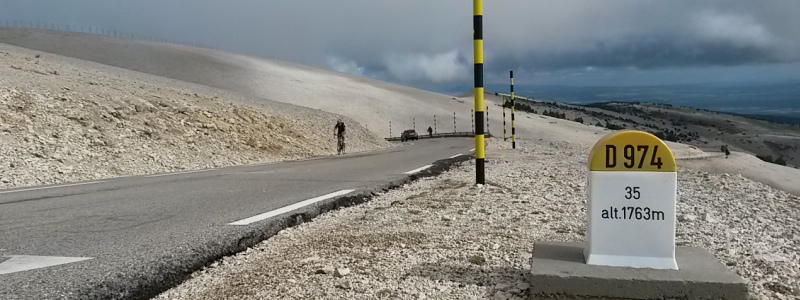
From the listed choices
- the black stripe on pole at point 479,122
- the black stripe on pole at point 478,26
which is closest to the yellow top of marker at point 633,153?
the black stripe on pole at point 479,122

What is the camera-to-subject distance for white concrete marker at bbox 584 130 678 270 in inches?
147

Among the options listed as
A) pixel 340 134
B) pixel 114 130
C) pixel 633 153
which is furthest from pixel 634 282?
pixel 340 134

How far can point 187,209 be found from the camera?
7.70 meters

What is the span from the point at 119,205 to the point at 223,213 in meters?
1.86

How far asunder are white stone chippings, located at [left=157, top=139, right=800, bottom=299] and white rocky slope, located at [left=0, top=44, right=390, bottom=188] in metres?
9.72

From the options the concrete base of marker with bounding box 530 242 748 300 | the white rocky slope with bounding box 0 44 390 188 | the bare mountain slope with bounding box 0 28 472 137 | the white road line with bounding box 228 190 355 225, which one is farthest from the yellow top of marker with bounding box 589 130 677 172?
the bare mountain slope with bounding box 0 28 472 137

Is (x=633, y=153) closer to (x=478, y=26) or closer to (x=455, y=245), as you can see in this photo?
(x=455, y=245)

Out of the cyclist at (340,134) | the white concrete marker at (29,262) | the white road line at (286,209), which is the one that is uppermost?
the white concrete marker at (29,262)

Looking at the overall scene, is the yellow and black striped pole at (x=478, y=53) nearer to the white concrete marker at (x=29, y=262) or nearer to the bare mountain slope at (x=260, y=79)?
the white concrete marker at (x=29, y=262)

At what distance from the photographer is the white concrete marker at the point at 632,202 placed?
12.3 feet

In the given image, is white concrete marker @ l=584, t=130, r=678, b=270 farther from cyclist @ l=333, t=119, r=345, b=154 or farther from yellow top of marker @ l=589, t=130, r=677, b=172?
cyclist @ l=333, t=119, r=345, b=154

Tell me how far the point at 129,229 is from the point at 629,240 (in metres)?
4.93

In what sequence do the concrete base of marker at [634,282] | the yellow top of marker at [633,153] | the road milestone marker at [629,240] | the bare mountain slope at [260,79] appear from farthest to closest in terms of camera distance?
the bare mountain slope at [260,79] → the yellow top of marker at [633,153] → the road milestone marker at [629,240] → the concrete base of marker at [634,282]

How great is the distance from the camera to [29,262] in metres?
4.82
